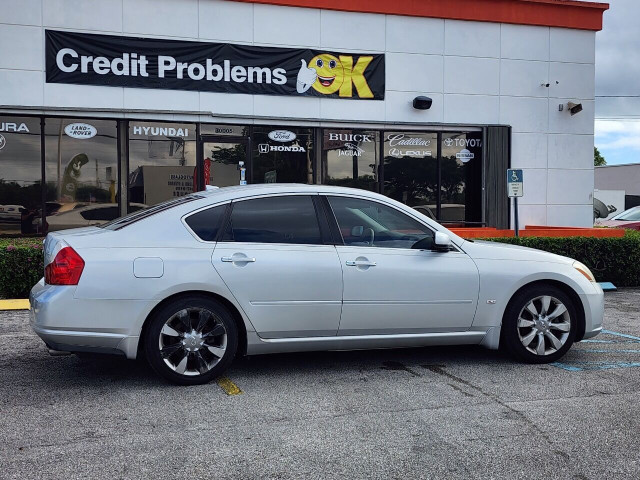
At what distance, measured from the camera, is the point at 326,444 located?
4.05 meters

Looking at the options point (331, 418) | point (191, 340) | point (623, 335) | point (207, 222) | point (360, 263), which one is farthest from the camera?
point (623, 335)

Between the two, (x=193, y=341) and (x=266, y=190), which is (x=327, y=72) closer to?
(x=266, y=190)

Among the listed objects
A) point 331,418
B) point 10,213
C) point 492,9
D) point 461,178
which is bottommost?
point 331,418

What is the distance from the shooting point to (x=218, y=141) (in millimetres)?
13672

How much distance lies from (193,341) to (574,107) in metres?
12.8

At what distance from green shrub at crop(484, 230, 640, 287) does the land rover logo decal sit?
8128mm

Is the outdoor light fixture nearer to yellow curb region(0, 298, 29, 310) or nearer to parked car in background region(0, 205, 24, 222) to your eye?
parked car in background region(0, 205, 24, 222)

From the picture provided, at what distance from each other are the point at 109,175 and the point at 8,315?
5.33m

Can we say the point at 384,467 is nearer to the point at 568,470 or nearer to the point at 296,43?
the point at 568,470

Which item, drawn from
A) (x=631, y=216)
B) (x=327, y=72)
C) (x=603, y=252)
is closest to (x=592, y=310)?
(x=603, y=252)

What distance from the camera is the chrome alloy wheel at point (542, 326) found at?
5898 millimetres

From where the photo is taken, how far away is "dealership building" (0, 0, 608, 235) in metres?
12.7

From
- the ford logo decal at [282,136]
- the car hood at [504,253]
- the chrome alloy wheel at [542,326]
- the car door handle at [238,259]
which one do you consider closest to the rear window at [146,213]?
the car door handle at [238,259]

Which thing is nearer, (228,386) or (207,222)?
(228,386)
